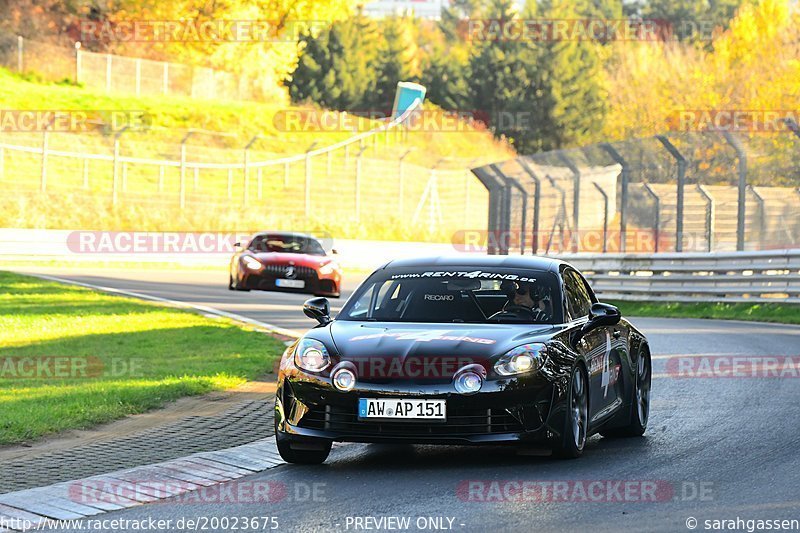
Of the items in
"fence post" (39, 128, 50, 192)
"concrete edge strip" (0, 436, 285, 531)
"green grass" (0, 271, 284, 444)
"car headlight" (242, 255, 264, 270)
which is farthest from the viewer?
"fence post" (39, 128, 50, 192)

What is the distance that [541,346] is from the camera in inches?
332

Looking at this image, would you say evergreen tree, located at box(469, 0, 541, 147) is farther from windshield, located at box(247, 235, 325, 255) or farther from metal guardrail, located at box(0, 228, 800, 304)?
metal guardrail, located at box(0, 228, 800, 304)

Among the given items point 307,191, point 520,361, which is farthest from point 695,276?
point 307,191

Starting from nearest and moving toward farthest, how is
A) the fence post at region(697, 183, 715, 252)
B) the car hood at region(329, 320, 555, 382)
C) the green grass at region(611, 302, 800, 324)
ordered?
1. the car hood at region(329, 320, 555, 382)
2. the green grass at region(611, 302, 800, 324)
3. the fence post at region(697, 183, 715, 252)

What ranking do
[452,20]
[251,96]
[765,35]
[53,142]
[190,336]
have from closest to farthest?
1. [190,336]
2. [53,142]
3. [251,96]
4. [765,35]
5. [452,20]

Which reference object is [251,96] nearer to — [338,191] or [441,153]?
[441,153]

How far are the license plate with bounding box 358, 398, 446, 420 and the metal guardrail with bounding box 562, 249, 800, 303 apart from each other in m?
15.0

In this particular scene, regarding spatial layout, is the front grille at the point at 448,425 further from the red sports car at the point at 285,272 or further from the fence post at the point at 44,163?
the fence post at the point at 44,163

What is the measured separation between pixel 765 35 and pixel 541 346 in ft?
234

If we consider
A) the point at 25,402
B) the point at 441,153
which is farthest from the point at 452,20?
the point at 25,402

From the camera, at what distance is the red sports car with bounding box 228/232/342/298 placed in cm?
2638

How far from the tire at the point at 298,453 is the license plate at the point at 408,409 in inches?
19.5

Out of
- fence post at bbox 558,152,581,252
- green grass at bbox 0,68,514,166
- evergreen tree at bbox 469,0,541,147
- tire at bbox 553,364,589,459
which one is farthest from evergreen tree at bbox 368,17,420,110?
tire at bbox 553,364,589,459

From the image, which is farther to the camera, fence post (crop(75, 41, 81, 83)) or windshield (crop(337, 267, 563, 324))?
fence post (crop(75, 41, 81, 83))
